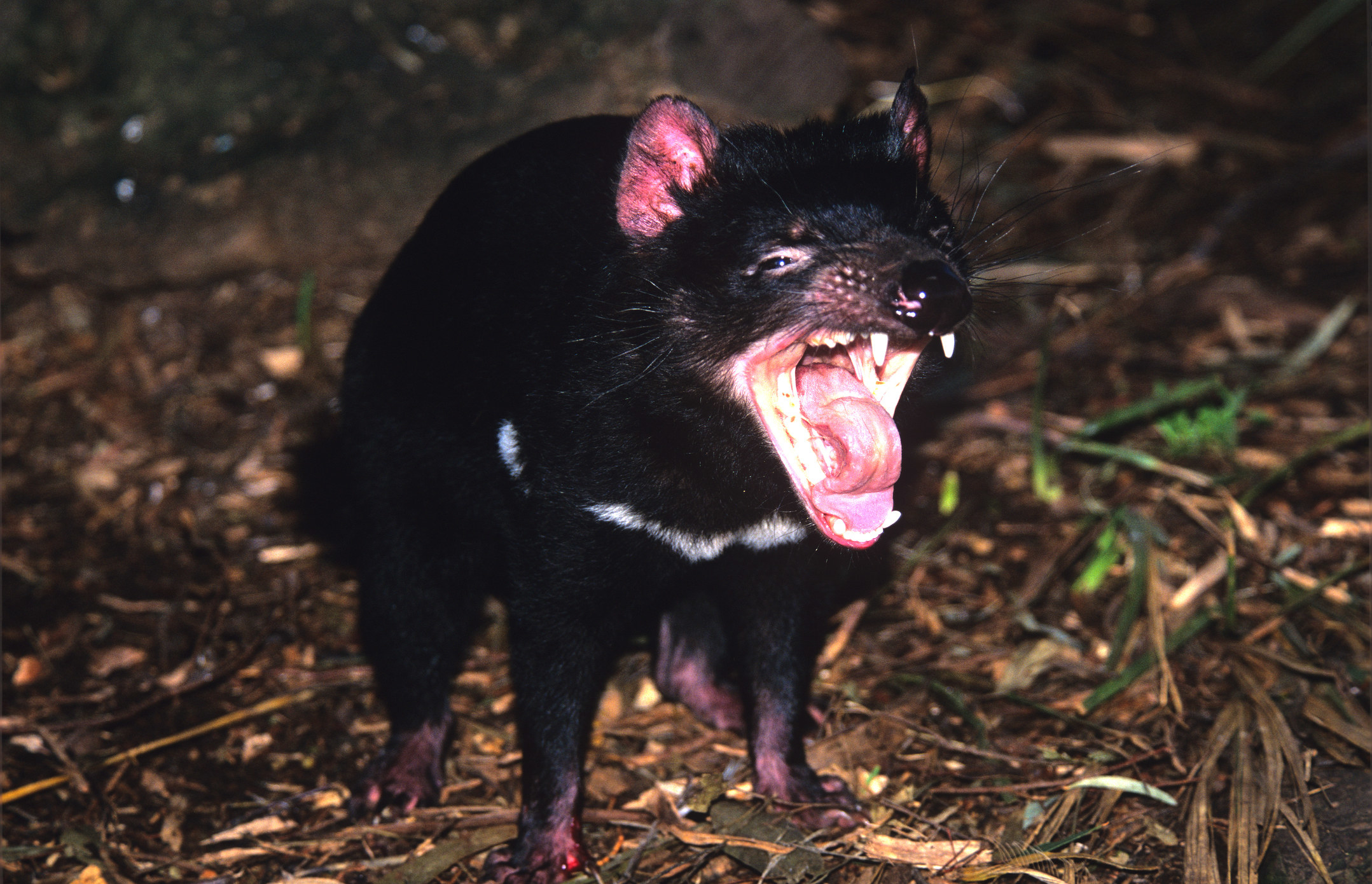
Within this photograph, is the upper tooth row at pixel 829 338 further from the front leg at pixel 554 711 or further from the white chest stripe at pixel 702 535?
the front leg at pixel 554 711

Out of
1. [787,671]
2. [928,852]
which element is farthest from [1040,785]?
[787,671]

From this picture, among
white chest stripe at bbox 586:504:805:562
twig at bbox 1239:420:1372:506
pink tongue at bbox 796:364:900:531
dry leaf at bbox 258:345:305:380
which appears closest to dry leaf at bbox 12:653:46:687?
dry leaf at bbox 258:345:305:380

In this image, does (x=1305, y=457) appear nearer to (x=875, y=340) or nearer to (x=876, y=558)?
(x=876, y=558)

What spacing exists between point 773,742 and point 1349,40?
4.78 m

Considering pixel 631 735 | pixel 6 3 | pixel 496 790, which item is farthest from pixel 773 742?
pixel 6 3

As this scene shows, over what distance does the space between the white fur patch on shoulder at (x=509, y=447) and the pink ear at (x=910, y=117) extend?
856mm

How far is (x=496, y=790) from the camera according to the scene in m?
2.42

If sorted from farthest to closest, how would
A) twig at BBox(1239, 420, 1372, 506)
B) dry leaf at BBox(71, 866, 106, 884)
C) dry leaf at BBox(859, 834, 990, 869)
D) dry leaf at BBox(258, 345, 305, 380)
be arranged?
dry leaf at BBox(258, 345, 305, 380) < twig at BBox(1239, 420, 1372, 506) < dry leaf at BBox(71, 866, 106, 884) < dry leaf at BBox(859, 834, 990, 869)

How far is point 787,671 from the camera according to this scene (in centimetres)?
223

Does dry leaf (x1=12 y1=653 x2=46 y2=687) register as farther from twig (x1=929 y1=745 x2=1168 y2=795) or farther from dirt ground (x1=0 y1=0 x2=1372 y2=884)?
twig (x1=929 y1=745 x2=1168 y2=795)

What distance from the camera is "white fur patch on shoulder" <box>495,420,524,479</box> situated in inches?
82.4

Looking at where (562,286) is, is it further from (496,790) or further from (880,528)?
(496,790)

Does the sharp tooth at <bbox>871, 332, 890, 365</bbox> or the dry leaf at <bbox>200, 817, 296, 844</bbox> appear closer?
the sharp tooth at <bbox>871, 332, 890, 365</bbox>

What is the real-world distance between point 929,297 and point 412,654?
4.37 feet
